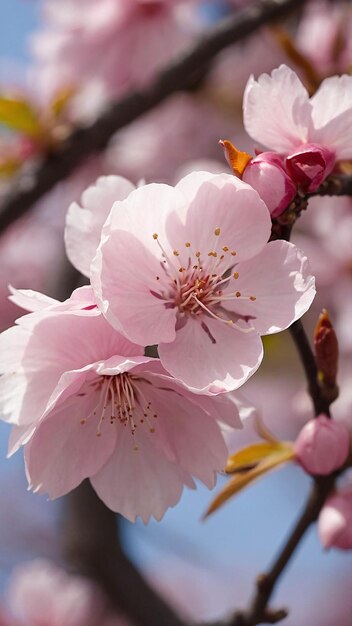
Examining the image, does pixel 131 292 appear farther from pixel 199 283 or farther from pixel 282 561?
pixel 282 561

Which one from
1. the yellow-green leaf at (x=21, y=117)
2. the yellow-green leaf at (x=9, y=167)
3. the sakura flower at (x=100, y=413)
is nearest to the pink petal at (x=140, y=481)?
the sakura flower at (x=100, y=413)

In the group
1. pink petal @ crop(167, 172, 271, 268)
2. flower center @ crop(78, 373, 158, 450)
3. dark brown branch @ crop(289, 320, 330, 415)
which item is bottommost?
dark brown branch @ crop(289, 320, 330, 415)

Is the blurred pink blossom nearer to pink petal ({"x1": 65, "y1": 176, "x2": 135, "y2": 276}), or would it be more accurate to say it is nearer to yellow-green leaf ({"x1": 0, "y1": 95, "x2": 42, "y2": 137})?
yellow-green leaf ({"x1": 0, "y1": 95, "x2": 42, "y2": 137})

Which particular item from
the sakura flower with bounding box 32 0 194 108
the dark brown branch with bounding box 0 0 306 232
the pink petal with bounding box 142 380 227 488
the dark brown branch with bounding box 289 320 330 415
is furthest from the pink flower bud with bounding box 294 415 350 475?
the sakura flower with bounding box 32 0 194 108

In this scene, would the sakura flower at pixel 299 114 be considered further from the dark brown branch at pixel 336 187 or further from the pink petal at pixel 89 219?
the pink petal at pixel 89 219

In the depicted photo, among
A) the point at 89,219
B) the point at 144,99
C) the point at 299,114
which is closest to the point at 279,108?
the point at 299,114
